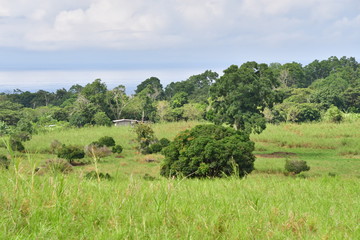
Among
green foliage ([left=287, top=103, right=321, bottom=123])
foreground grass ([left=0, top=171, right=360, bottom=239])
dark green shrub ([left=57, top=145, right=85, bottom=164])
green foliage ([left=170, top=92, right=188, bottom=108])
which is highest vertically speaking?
foreground grass ([left=0, top=171, right=360, bottom=239])

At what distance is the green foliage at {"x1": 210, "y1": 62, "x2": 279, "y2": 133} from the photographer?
24.4 meters

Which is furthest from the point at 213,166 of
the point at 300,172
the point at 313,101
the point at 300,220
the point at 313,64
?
the point at 313,64

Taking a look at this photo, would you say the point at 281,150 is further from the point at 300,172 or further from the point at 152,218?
the point at 152,218

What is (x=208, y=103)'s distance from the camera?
188ft

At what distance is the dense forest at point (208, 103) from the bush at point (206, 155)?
9.90m

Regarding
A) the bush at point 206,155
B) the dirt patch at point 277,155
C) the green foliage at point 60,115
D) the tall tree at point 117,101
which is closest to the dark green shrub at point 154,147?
the dirt patch at point 277,155

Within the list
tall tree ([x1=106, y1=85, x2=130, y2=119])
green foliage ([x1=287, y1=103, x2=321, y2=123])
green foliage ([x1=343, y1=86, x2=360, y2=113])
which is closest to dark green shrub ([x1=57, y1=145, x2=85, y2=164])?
→ tall tree ([x1=106, y1=85, x2=130, y2=119])

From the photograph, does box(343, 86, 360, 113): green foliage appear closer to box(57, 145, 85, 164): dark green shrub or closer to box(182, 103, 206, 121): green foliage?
box(182, 103, 206, 121): green foliage

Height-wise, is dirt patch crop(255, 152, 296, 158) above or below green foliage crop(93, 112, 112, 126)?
below

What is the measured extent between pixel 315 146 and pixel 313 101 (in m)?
27.6

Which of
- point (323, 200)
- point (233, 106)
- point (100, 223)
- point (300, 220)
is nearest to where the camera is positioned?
point (100, 223)

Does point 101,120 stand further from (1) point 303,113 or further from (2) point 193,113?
(1) point 303,113

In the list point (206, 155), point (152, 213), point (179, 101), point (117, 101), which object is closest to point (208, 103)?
point (179, 101)

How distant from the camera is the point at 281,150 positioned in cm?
2697
